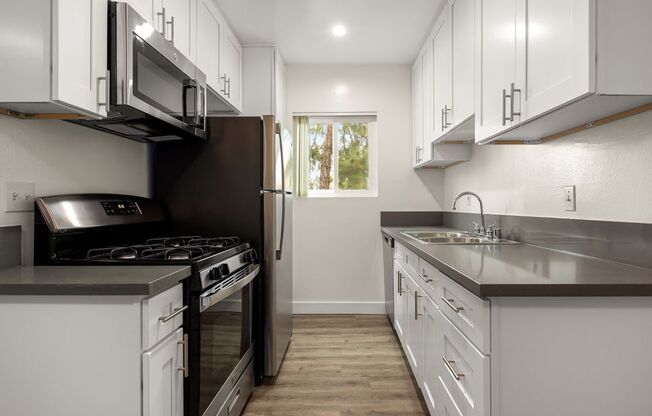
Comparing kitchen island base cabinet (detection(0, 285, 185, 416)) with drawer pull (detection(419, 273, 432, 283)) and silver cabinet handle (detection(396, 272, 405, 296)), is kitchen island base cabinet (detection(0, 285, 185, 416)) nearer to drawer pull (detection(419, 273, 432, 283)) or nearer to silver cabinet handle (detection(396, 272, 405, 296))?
drawer pull (detection(419, 273, 432, 283))

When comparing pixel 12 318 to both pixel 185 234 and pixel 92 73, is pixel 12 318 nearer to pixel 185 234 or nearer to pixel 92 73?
pixel 92 73

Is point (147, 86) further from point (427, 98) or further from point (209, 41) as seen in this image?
point (427, 98)

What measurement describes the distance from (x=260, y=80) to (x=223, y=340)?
7.78 ft

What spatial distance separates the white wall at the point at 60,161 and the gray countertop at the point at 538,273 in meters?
1.60

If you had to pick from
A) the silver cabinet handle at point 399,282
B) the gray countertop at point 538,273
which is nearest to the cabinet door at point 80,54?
the gray countertop at point 538,273

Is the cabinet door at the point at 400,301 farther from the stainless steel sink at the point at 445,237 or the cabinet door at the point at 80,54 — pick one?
the cabinet door at the point at 80,54

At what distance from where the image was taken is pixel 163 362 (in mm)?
1310

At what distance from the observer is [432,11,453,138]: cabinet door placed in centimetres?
256

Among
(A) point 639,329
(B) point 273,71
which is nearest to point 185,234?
(B) point 273,71

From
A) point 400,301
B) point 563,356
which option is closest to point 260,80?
point 400,301

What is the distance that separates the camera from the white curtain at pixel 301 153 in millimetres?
3932

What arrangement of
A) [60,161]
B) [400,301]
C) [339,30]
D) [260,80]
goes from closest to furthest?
[60,161] → [400,301] → [339,30] → [260,80]

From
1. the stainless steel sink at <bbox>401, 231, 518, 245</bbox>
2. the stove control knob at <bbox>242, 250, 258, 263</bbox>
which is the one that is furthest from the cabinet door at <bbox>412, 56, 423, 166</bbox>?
the stove control knob at <bbox>242, 250, 258, 263</bbox>

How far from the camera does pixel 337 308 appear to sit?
3980 millimetres
